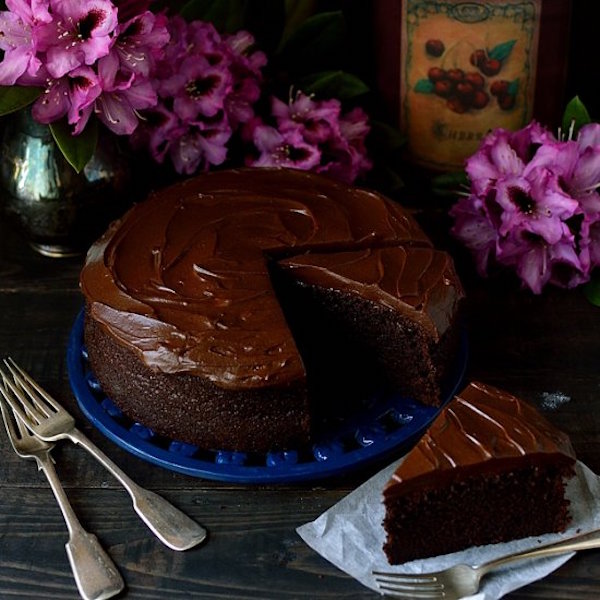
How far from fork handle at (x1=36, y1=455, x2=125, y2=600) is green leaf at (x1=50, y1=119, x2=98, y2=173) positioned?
2.12ft

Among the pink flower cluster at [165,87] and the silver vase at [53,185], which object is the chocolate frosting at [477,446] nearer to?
the pink flower cluster at [165,87]

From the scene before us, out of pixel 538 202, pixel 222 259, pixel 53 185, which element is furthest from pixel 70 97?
pixel 538 202

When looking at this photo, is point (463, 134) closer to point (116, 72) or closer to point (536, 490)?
point (116, 72)

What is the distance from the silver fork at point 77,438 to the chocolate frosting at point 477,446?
348 mm

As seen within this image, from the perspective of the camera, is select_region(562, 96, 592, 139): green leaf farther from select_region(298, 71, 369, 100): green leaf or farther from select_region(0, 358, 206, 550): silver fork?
select_region(0, 358, 206, 550): silver fork

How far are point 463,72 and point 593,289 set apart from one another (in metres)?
0.57

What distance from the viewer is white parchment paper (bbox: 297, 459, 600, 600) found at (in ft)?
5.30

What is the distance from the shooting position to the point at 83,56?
190 centimetres

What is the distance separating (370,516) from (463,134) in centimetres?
105

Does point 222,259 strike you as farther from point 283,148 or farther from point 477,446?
point 477,446

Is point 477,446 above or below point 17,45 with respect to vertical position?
below

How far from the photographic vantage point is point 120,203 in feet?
7.43

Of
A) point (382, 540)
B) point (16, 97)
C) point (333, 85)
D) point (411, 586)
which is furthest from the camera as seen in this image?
point (333, 85)

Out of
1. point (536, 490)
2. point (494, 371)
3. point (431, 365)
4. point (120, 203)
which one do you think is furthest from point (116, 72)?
point (536, 490)
